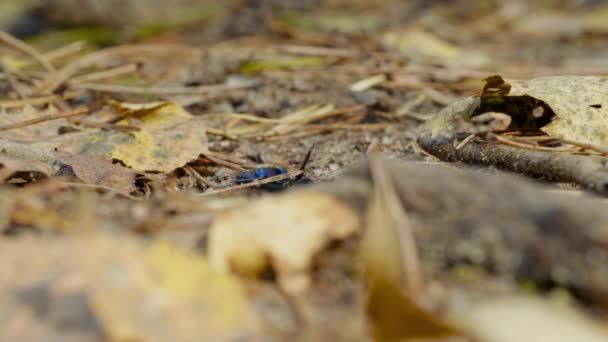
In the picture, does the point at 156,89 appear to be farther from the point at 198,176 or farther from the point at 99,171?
the point at 99,171

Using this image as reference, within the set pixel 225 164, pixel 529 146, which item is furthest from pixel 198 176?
pixel 529 146

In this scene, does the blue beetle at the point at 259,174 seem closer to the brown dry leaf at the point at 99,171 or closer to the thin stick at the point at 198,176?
the thin stick at the point at 198,176

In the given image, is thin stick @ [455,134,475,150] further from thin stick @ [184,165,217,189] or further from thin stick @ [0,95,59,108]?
thin stick @ [0,95,59,108]

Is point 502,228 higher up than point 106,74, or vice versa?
point 502,228

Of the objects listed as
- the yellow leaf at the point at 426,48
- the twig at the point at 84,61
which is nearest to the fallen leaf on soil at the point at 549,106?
the twig at the point at 84,61

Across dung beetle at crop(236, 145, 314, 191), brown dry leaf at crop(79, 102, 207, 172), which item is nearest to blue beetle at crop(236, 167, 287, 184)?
dung beetle at crop(236, 145, 314, 191)

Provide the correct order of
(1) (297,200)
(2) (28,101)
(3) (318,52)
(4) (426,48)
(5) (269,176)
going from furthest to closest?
(4) (426,48), (3) (318,52), (2) (28,101), (5) (269,176), (1) (297,200)
